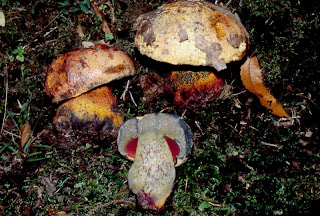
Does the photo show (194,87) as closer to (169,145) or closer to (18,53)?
(169,145)

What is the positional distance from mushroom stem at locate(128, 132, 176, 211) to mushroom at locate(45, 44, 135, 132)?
1.60 ft

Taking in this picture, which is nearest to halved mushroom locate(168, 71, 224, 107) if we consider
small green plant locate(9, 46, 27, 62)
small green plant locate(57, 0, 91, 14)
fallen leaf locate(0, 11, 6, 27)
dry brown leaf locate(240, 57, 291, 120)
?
dry brown leaf locate(240, 57, 291, 120)

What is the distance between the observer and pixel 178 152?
257 centimetres

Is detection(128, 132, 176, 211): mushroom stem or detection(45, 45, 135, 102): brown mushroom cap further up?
detection(45, 45, 135, 102): brown mushroom cap

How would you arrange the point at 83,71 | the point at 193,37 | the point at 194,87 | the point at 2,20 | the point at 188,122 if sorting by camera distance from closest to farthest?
the point at 193,37
the point at 83,71
the point at 194,87
the point at 188,122
the point at 2,20

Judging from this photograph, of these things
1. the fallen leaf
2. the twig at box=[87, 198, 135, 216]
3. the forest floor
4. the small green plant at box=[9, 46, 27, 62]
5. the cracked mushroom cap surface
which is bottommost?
the twig at box=[87, 198, 135, 216]

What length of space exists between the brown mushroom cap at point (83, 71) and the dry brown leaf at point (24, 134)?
644 mm

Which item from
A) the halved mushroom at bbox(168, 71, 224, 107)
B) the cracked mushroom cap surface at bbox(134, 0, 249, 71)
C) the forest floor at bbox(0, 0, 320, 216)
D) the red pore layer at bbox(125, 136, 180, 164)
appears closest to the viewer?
the cracked mushroom cap surface at bbox(134, 0, 249, 71)

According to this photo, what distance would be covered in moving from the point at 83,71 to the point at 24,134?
3.63ft

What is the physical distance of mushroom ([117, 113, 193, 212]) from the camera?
7.56ft

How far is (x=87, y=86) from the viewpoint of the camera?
2.37m

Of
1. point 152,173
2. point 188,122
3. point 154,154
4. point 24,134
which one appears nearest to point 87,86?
point 154,154

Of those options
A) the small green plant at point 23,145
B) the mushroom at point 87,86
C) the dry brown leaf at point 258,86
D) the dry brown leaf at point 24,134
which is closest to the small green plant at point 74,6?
the mushroom at point 87,86

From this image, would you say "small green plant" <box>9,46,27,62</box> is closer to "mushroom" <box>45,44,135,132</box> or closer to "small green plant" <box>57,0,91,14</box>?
"small green plant" <box>57,0,91,14</box>
